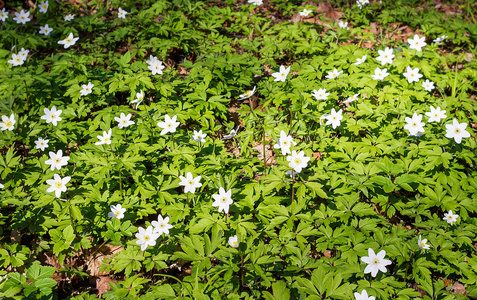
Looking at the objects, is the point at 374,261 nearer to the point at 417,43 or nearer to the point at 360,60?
the point at 360,60

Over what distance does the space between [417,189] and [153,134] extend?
2.68m

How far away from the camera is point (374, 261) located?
83.3 inches

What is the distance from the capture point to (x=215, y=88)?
12.4ft

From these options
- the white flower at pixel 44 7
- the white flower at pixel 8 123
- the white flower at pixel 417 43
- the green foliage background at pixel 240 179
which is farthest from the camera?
the white flower at pixel 44 7

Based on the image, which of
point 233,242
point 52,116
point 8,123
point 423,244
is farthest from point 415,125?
point 8,123

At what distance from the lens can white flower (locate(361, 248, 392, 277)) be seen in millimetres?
2096

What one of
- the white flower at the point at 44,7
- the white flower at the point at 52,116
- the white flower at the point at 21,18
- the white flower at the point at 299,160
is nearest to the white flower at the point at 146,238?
the white flower at the point at 299,160

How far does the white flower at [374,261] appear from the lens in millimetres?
2096

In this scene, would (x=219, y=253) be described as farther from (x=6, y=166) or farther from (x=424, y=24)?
(x=424, y=24)

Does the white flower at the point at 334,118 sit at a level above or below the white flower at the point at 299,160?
below

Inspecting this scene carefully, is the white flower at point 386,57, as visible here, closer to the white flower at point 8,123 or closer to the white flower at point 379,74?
the white flower at point 379,74

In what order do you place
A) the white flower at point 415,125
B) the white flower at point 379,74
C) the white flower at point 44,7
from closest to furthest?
the white flower at point 415,125 → the white flower at point 379,74 → the white flower at point 44,7

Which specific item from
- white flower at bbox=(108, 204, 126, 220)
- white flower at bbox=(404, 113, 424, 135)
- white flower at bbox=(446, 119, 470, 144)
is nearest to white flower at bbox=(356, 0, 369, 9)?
white flower at bbox=(404, 113, 424, 135)

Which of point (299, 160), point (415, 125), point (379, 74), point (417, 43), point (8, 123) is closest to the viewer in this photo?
point (299, 160)
